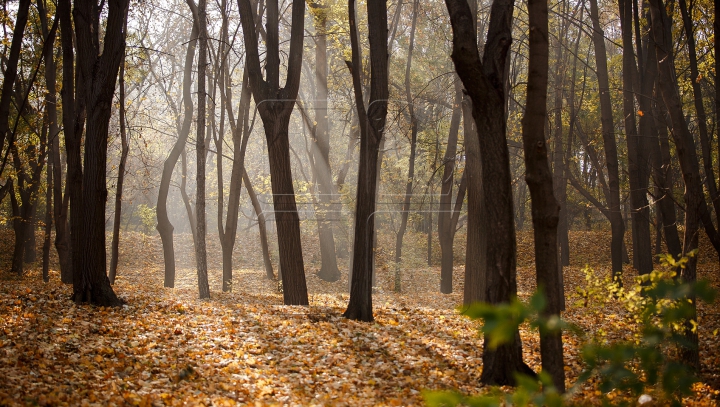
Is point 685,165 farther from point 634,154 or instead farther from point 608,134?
point 608,134

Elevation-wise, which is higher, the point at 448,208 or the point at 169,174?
the point at 169,174

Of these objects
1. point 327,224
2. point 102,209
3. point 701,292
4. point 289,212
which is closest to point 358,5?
point 327,224

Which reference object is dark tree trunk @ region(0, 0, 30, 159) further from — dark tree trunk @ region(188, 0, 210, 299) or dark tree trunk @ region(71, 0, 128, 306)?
dark tree trunk @ region(188, 0, 210, 299)

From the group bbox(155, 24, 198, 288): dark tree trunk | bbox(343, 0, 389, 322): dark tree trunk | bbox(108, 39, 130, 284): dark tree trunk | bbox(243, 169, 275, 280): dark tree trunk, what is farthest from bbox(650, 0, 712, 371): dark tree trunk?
bbox(155, 24, 198, 288): dark tree trunk

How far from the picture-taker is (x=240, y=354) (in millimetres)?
6770

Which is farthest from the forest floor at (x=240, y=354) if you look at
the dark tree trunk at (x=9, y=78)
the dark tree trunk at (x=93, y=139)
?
the dark tree trunk at (x=9, y=78)

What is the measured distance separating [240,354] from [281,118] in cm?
481

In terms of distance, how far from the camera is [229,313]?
9.12 metres

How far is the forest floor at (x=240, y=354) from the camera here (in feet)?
17.4

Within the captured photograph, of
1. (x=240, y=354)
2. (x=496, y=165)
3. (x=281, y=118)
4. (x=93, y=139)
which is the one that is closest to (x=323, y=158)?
(x=281, y=118)

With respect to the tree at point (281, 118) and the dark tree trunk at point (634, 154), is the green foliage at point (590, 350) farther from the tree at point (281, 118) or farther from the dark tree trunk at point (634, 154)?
the dark tree trunk at point (634, 154)

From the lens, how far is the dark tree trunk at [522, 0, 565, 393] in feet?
18.1

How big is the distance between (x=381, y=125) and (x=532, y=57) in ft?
12.2

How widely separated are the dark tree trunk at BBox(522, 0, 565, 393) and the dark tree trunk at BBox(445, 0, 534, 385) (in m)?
0.42
